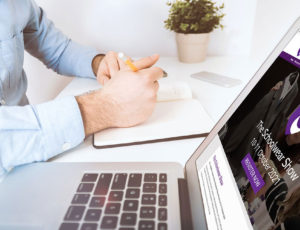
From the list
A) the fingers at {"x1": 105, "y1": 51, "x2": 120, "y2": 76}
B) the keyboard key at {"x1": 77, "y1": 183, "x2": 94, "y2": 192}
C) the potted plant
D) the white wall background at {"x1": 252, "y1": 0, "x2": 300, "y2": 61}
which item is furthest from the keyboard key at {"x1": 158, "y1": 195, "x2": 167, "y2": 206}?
the potted plant

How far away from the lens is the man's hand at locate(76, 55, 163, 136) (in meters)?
0.53

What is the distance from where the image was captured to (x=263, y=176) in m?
0.28

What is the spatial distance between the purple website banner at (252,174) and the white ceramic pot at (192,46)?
734 mm

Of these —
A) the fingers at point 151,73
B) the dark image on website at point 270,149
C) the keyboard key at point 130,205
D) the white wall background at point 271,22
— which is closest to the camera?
the dark image on website at point 270,149

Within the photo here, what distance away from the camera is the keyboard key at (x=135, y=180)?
0.38 meters

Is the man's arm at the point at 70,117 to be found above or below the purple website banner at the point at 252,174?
below

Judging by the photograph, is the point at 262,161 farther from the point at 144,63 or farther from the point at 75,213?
the point at 144,63

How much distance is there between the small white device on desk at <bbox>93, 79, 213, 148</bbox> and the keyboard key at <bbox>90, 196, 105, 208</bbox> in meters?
0.16

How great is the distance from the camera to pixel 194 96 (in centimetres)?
71

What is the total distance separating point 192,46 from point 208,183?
0.73 m

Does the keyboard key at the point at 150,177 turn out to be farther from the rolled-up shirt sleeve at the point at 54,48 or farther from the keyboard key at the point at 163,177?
the rolled-up shirt sleeve at the point at 54,48

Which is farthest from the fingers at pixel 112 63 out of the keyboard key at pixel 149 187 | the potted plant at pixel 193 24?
the keyboard key at pixel 149 187

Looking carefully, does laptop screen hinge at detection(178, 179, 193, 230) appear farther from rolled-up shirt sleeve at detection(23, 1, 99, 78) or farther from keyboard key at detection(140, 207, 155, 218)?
rolled-up shirt sleeve at detection(23, 1, 99, 78)

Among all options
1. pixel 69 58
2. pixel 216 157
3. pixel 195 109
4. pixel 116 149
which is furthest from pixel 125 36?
pixel 216 157
